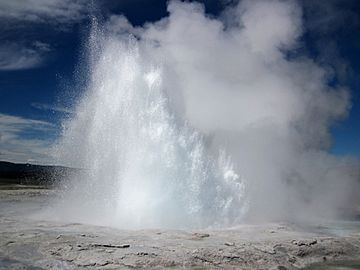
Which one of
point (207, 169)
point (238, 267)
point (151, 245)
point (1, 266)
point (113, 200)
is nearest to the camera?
point (1, 266)

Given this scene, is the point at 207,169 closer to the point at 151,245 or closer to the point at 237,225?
the point at 237,225

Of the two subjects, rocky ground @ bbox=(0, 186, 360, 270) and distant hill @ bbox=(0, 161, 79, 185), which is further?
distant hill @ bbox=(0, 161, 79, 185)

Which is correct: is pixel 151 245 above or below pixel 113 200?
below

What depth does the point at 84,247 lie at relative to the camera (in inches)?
324

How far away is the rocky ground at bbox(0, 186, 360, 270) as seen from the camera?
303 inches

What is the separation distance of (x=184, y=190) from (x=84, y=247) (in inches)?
266

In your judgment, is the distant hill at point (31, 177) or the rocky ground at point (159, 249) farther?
the distant hill at point (31, 177)

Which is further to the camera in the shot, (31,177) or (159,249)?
(31,177)

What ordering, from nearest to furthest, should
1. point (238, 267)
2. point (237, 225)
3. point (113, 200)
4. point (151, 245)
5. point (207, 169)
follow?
point (238, 267)
point (151, 245)
point (237, 225)
point (113, 200)
point (207, 169)

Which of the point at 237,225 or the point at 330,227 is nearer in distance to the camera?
the point at 237,225

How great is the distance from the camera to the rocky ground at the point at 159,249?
7688 millimetres

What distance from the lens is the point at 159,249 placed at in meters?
8.36

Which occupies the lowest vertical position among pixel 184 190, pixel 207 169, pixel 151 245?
pixel 151 245

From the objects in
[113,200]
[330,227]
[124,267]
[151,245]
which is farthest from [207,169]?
[124,267]
